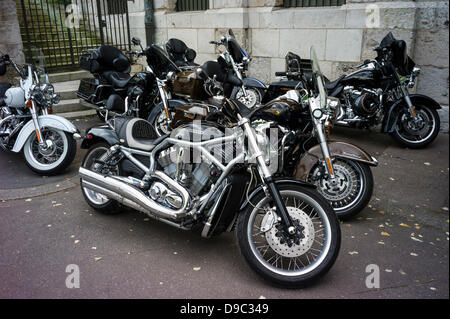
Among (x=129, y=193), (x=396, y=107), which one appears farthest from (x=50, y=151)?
(x=396, y=107)

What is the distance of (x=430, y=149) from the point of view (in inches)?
244

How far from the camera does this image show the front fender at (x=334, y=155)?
3877mm

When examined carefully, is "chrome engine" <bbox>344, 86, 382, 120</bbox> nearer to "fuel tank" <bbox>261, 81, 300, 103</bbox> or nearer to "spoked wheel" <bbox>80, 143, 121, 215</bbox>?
"fuel tank" <bbox>261, 81, 300, 103</bbox>

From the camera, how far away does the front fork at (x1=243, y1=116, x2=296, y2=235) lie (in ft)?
9.68

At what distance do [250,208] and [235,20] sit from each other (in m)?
7.04

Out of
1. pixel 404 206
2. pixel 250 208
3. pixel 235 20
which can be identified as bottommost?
pixel 404 206

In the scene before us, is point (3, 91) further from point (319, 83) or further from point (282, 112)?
point (319, 83)

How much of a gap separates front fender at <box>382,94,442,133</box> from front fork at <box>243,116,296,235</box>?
388 cm

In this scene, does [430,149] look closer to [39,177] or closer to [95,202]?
[95,202]

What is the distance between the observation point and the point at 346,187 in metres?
4.04

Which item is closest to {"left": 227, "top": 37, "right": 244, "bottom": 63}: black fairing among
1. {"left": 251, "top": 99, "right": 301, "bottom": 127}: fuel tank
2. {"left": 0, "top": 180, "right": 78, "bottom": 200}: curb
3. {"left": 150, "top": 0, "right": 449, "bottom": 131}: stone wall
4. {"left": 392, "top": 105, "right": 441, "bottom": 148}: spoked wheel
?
{"left": 150, "top": 0, "right": 449, "bottom": 131}: stone wall

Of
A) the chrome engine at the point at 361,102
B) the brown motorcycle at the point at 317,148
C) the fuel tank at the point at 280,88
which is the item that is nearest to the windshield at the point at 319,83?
the brown motorcycle at the point at 317,148

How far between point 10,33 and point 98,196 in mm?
6038
